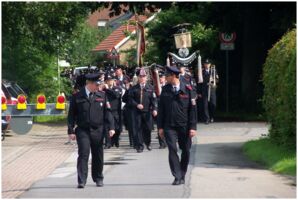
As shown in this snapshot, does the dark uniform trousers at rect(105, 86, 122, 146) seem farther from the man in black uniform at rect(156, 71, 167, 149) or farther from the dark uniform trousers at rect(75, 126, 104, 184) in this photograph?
the dark uniform trousers at rect(75, 126, 104, 184)

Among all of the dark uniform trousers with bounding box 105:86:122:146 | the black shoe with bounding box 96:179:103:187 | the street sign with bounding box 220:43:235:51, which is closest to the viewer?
the black shoe with bounding box 96:179:103:187

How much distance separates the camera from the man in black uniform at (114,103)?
2048 cm

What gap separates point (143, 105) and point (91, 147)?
243 inches

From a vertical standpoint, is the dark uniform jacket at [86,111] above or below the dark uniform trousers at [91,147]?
above

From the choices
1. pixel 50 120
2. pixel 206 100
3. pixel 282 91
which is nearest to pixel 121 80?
pixel 206 100

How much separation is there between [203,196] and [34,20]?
1873 cm

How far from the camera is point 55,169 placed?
16.3 m

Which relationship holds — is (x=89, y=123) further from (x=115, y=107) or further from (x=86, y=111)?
(x=115, y=107)

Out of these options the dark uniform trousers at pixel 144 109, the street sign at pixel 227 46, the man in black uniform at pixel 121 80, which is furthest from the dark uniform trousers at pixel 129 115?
the street sign at pixel 227 46

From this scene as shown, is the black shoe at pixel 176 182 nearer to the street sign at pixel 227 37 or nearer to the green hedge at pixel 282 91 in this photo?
the green hedge at pixel 282 91

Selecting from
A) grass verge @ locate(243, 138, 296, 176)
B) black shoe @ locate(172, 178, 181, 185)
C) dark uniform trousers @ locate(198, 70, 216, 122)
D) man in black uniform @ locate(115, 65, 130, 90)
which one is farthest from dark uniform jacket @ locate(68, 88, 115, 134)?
dark uniform trousers @ locate(198, 70, 216, 122)

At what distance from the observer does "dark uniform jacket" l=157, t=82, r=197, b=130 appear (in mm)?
13672

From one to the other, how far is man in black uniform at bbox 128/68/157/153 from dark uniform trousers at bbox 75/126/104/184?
5.97m

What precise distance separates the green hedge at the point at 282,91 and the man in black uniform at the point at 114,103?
12.9ft
